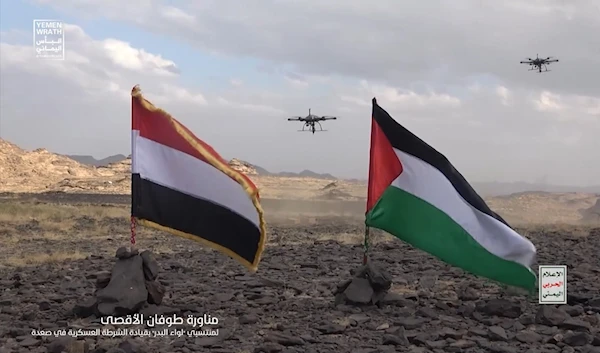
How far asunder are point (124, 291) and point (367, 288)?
391cm

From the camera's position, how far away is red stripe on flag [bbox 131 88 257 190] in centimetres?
913

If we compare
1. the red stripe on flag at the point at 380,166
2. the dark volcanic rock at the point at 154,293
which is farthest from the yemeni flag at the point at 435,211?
the dark volcanic rock at the point at 154,293

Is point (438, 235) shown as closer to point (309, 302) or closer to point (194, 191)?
point (309, 302)

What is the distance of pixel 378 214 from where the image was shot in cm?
967

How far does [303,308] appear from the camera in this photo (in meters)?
10.5

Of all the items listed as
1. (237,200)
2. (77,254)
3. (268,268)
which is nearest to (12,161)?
(77,254)

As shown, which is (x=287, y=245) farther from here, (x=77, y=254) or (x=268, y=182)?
(x=268, y=182)

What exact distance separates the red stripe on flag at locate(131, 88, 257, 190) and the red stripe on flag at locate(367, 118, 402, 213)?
1.86 m

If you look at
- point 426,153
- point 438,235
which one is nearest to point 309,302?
point 438,235

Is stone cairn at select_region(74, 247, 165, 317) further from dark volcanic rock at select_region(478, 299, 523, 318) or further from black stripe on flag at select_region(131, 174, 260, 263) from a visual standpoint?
dark volcanic rock at select_region(478, 299, 523, 318)

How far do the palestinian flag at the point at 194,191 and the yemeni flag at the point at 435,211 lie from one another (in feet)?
6.33

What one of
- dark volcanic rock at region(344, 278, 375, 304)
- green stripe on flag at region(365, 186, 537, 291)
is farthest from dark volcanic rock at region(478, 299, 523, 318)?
dark volcanic rock at region(344, 278, 375, 304)

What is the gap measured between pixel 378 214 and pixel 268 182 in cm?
10180

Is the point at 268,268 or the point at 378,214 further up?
the point at 378,214
